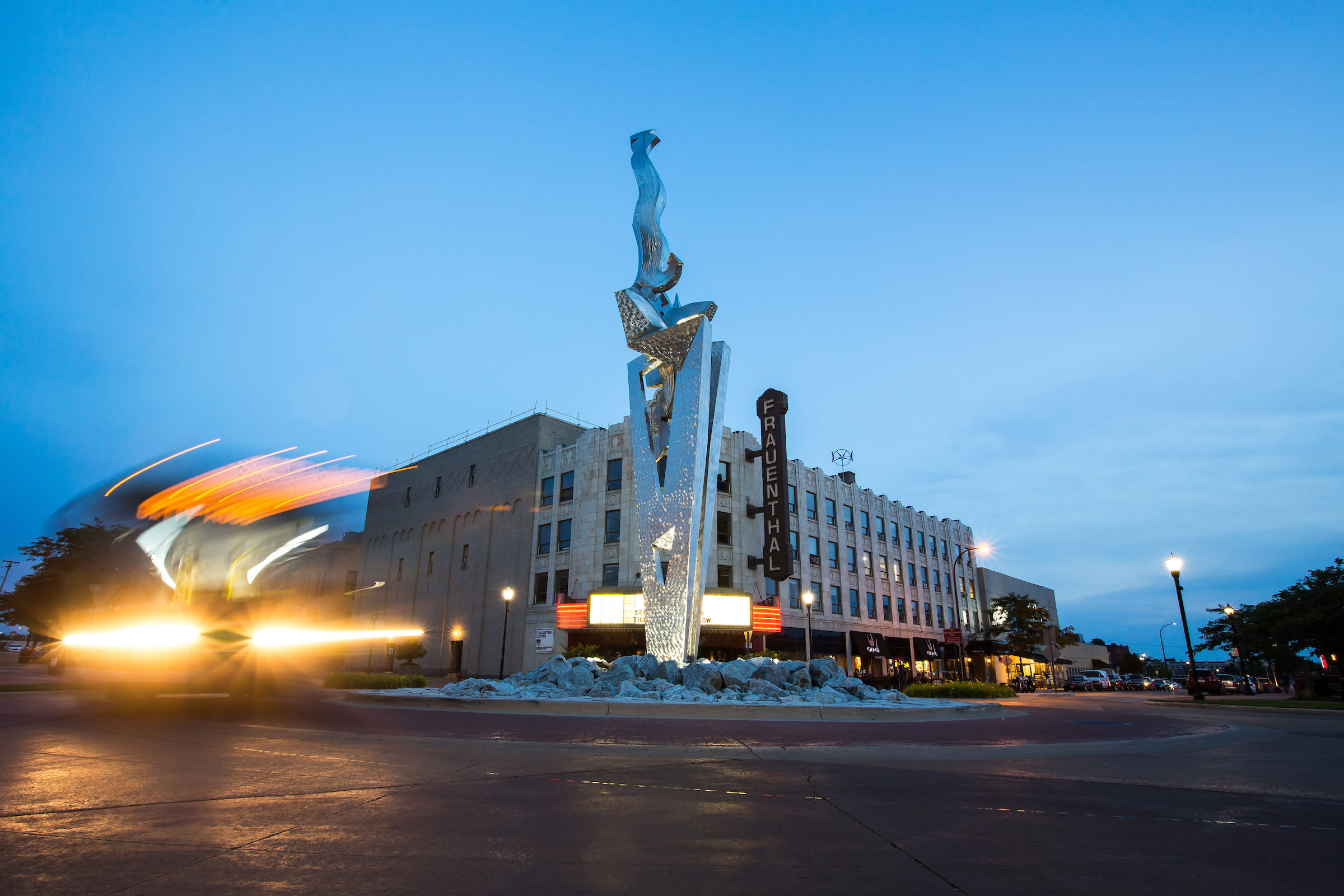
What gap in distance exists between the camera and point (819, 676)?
817 inches

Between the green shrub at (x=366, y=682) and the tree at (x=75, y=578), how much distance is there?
1258 inches

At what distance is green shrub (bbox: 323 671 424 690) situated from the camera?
23.7 meters

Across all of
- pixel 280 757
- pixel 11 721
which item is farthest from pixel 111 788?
pixel 11 721

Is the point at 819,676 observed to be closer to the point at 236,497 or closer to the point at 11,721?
the point at 11,721

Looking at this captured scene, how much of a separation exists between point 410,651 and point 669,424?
3001cm

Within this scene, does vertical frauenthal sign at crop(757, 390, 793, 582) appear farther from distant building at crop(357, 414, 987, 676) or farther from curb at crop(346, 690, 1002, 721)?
curb at crop(346, 690, 1002, 721)

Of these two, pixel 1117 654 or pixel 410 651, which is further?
pixel 1117 654

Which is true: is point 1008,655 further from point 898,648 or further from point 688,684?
point 688,684

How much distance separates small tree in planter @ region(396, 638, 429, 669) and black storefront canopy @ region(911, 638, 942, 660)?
116 feet

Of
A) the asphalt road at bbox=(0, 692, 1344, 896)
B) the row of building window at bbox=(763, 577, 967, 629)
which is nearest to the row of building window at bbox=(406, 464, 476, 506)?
the row of building window at bbox=(763, 577, 967, 629)

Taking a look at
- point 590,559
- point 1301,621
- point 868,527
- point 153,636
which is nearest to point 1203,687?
point 1301,621

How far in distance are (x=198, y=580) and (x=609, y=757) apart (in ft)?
54.0

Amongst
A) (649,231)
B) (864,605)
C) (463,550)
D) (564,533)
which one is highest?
(649,231)

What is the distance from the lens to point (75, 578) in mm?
47469
